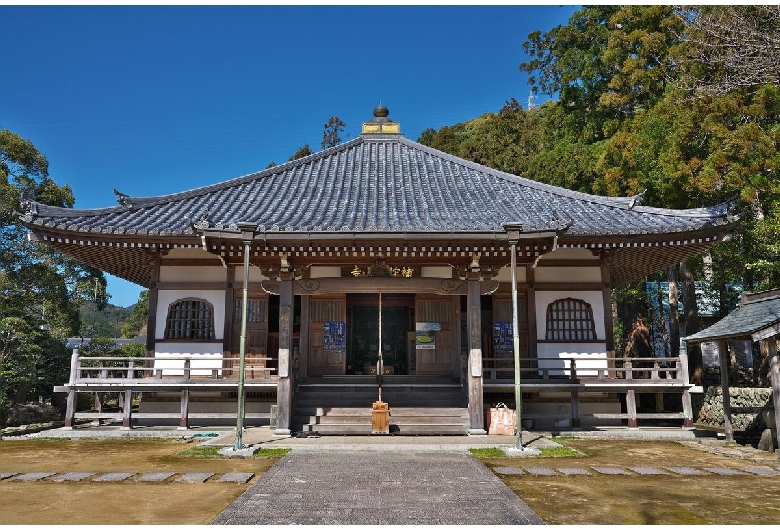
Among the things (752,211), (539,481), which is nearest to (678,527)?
(539,481)

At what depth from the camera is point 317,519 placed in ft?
20.6

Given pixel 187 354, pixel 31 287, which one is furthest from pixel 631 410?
pixel 31 287

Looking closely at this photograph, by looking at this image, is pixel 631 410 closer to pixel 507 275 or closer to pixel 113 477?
pixel 507 275

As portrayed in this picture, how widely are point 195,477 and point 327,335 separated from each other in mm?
7771

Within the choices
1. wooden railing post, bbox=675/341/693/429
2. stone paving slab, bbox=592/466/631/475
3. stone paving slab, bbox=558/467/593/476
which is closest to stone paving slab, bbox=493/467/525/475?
stone paving slab, bbox=558/467/593/476

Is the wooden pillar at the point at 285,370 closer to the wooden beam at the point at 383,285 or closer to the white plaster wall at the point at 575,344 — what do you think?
the wooden beam at the point at 383,285

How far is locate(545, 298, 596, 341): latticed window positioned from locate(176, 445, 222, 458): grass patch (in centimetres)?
935

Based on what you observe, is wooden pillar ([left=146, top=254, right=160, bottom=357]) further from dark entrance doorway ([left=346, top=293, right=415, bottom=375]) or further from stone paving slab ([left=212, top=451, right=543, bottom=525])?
stone paving slab ([left=212, top=451, right=543, bottom=525])

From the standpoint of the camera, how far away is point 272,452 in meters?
10.9

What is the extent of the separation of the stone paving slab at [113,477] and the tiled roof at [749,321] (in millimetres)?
12023

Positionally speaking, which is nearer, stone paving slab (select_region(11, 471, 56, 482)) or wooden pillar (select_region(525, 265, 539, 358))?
stone paving slab (select_region(11, 471, 56, 482))

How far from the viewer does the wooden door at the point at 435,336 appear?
16234 mm

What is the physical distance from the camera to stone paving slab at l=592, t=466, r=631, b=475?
9227 millimetres

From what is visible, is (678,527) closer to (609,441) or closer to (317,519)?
(317,519)
